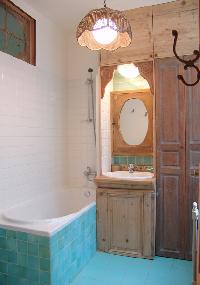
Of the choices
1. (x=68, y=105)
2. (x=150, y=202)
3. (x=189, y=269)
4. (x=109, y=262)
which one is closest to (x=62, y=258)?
(x=109, y=262)

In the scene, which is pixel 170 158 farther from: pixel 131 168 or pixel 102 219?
pixel 102 219

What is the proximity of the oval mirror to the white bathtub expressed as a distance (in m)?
0.91

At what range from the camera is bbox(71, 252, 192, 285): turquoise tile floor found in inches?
92.5

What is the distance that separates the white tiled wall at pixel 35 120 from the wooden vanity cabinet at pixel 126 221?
2.55 feet

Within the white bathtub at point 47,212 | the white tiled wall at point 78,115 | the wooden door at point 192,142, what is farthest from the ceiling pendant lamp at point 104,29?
the white bathtub at point 47,212

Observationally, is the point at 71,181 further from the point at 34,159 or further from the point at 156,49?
the point at 156,49

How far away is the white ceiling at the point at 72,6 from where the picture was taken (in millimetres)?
2779

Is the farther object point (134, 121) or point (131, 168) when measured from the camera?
point (134, 121)

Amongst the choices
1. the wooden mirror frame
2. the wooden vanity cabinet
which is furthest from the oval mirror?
the wooden vanity cabinet

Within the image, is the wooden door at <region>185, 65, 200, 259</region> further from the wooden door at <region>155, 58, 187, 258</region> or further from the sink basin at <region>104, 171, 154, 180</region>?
the sink basin at <region>104, 171, 154, 180</region>

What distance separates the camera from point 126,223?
2820 mm

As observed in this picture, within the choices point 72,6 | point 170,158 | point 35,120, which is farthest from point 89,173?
point 72,6

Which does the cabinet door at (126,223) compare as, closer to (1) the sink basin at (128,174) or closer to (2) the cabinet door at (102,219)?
(2) the cabinet door at (102,219)

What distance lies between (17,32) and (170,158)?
84.0 inches
